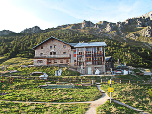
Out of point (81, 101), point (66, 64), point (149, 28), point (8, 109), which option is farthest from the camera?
point (149, 28)

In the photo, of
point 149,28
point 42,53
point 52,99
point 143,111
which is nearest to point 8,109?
point 52,99

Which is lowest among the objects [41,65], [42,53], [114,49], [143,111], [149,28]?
[143,111]

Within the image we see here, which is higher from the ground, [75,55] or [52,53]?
[52,53]

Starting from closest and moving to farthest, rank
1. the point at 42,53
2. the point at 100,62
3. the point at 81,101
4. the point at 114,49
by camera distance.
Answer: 1. the point at 81,101
2. the point at 100,62
3. the point at 42,53
4. the point at 114,49

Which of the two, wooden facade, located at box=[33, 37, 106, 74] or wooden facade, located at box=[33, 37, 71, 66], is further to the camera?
wooden facade, located at box=[33, 37, 71, 66]

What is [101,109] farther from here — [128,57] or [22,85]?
[128,57]

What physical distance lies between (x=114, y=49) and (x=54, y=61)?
4765 cm

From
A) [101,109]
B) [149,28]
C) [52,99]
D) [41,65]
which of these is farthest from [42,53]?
[149,28]

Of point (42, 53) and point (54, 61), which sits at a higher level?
point (42, 53)

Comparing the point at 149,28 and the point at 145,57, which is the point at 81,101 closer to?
the point at 145,57

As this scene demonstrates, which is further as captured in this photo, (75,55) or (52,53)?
(52,53)

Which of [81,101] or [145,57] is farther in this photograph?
[145,57]

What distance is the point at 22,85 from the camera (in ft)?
66.8

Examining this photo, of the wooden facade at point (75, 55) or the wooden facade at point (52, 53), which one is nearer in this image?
the wooden facade at point (75, 55)
